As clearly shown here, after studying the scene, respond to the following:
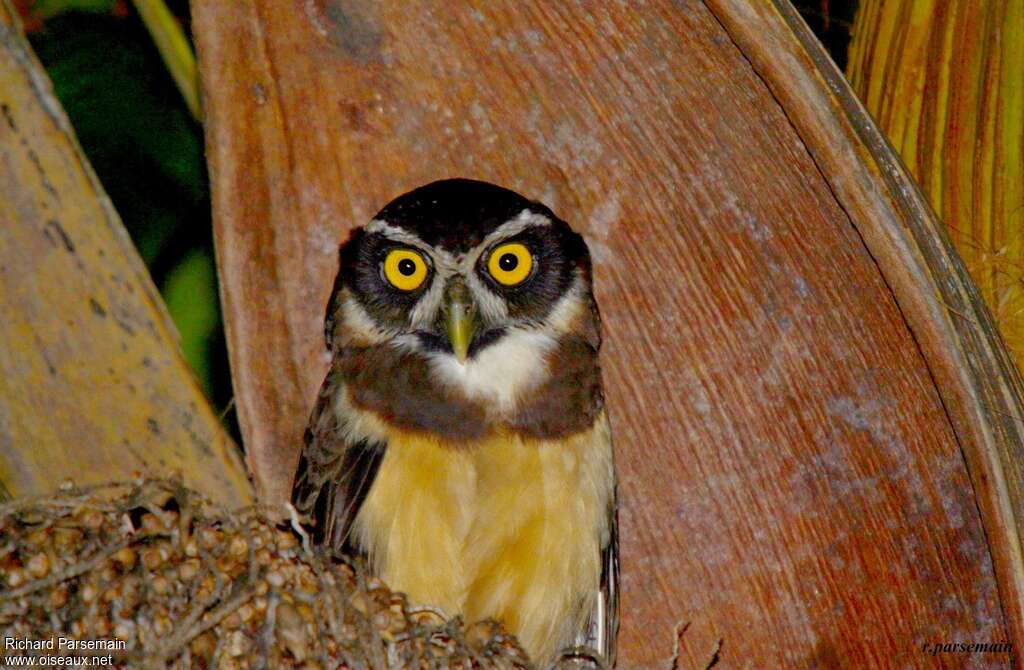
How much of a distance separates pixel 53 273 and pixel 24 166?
16 cm

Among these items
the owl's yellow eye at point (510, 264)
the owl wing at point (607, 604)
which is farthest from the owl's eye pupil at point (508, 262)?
the owl wing at point (607, 604)

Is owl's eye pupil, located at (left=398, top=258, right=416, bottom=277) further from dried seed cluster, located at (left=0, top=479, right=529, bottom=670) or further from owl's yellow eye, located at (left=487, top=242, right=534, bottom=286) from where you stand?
dried seed cluster, located at (left=0, top=479, right=529, bottom=670)

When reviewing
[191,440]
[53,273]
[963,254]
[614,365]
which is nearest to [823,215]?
[963,254]

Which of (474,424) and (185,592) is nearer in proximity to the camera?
(185,592)

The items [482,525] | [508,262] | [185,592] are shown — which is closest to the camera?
[185,592]

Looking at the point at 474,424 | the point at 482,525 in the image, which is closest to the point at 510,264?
the point at 474,424

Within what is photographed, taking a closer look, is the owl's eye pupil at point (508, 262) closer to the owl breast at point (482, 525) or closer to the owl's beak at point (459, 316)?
the owl's beak at point (459, 316)

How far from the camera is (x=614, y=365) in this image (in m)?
1.99

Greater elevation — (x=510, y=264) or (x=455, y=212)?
(x=455, y=212)

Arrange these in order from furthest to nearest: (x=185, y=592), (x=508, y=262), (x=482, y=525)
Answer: (x=508, y=262) < (x=482, y=525) < (x=185, y=592)

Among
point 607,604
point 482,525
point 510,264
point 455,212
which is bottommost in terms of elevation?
point 607,604

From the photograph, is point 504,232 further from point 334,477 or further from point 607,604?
point 607,604

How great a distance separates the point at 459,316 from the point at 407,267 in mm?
147

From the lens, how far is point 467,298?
178cm
